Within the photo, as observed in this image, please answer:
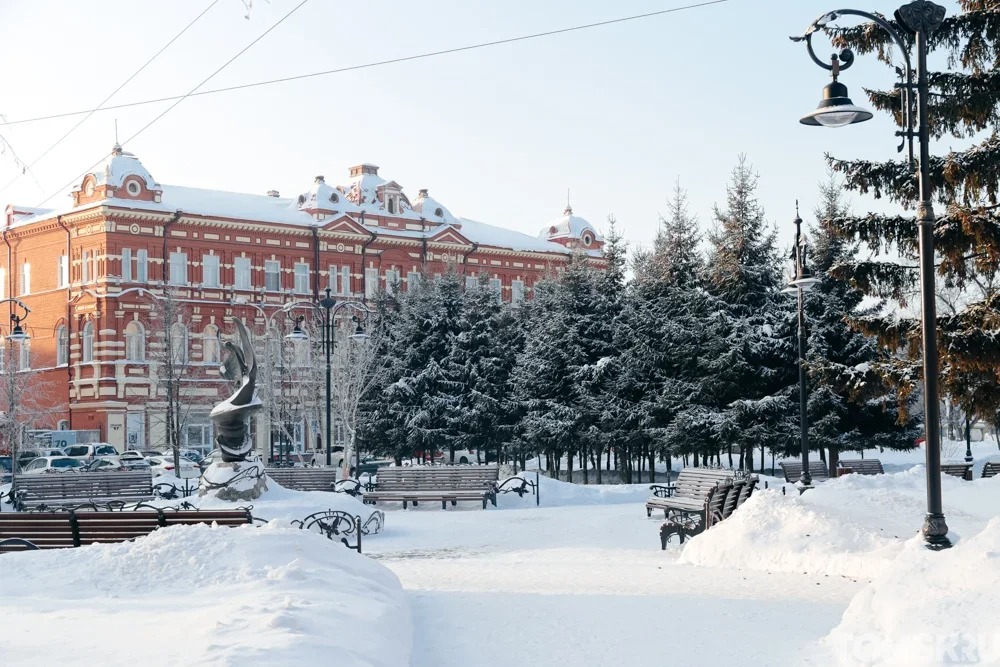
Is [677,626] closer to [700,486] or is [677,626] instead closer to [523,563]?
[523,563]

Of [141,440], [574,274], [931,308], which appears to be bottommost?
[141,440]

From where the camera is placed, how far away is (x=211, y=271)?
59375 millimetres

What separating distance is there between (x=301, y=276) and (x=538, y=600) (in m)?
52.1

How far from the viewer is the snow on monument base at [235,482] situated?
2091cm

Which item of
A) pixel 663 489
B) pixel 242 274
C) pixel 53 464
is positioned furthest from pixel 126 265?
pixel 663 489

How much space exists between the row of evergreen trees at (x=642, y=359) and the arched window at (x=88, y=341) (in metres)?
19.9

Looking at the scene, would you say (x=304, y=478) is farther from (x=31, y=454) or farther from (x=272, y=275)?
(x=272, y=275)

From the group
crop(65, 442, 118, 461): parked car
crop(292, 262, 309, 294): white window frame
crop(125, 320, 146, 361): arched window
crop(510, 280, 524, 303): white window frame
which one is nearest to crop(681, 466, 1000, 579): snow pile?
crop(65, 442, 118, 461): parked car

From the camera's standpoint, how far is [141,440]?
5528 centimetres

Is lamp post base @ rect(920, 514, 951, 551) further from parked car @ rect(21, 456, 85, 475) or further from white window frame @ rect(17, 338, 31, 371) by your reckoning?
white window frame @ rect(17, 338, 31, 371)

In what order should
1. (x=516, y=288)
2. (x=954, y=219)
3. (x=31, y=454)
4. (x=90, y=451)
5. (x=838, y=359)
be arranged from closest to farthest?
(x=954, y=219)
(x=838, y=359)
(x=90, y=451)
(x=31, y=454)
(x=516, y=288)

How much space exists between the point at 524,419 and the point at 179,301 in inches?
992

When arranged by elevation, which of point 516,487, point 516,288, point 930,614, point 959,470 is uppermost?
point 516,288

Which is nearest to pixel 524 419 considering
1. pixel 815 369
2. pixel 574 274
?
pixel 574 274
